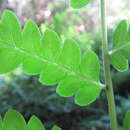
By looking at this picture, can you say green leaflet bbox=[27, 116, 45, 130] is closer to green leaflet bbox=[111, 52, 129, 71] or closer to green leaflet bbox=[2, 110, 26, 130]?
green leaflet bbox=[2, 110, 26, 130]

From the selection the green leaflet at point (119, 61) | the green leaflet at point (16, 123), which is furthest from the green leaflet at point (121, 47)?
the green leaflet at point (16, 123)

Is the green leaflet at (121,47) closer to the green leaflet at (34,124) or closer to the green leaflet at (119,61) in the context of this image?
the green leaflet at (119,61)

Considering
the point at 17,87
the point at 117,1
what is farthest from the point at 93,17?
the point at 17,87

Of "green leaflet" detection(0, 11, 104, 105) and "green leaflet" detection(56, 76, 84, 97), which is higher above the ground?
"green leaflet" detection(0, 11, 104, 105)

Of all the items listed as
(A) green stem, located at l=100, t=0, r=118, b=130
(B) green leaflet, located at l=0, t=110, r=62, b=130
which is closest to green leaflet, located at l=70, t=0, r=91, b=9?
(A) green stem, located at l=100, t=0, r=118, b=130

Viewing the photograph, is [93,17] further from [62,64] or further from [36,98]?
[62,64]

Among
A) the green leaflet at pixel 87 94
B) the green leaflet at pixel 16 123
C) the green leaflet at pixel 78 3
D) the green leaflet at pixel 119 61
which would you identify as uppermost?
the green leaflet at pixel 78 3
